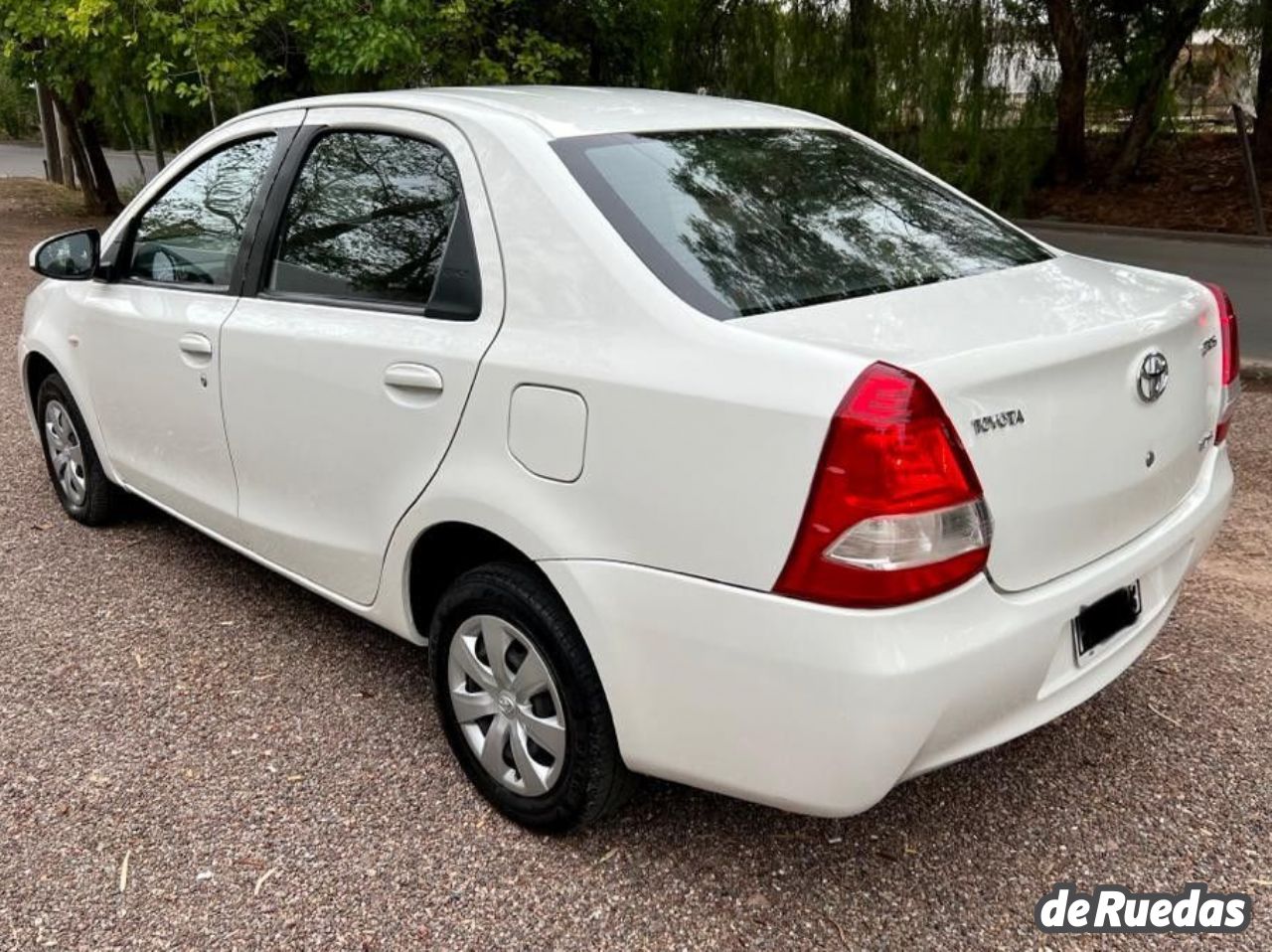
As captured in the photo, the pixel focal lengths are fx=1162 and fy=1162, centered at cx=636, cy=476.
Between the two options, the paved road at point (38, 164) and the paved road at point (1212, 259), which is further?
the paved road at point (38, 164)

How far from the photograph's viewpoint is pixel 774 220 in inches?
108

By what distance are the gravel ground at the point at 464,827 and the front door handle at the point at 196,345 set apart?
957mm

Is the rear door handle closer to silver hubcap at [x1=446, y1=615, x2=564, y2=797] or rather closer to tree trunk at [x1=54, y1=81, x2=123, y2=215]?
silver hubcap at [x1=446, y1=615, x2=564, y2=797]

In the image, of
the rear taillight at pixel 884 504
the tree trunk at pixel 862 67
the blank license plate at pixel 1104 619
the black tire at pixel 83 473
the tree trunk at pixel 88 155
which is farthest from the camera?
the tree trunk at pixel 88 155

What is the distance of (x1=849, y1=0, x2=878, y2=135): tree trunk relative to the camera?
1348 cm

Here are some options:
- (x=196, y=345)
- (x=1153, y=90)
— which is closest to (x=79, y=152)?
(x=1153, y=90)

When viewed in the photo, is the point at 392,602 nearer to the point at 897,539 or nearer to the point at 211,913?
the point at 211,913

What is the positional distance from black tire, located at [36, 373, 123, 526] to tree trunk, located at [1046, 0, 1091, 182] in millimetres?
12601

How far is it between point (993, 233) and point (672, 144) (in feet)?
2.96

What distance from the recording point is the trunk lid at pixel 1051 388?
215 centimetres

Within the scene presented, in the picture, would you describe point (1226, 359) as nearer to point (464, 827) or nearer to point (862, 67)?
point (464, 827)

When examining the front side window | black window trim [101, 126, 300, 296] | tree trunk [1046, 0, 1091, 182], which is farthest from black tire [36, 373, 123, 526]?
tree trunk [1046, 0, 1091, 182]

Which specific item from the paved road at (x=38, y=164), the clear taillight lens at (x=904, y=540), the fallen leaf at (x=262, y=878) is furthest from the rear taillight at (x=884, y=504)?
the paved road at (x=38, y=164)
